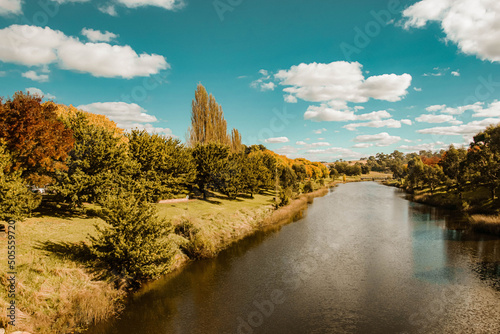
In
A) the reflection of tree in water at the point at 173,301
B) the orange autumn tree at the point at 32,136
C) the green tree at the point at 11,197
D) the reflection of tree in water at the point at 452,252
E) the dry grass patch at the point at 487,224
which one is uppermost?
the orange autumn tree at the point at 32,136

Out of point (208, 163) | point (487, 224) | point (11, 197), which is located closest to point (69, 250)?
point (11, 197)

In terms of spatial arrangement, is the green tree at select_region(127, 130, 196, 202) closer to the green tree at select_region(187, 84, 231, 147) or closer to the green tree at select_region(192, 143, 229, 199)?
the green tree at select_region(192, 143, 229, 199)

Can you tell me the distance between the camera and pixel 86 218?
30.2m

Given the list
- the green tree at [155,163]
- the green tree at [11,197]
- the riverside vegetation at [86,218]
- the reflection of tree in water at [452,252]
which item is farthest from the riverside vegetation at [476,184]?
the green tree at [11,197]

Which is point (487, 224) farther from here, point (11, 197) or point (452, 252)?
point (11, 197)

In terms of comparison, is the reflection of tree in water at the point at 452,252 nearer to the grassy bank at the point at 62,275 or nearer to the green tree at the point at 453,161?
the grassy bank at the point at 62,275

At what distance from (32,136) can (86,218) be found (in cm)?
1036

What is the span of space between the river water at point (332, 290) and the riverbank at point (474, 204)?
207cm

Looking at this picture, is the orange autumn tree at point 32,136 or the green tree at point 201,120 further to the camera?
the green tree at point 201,120

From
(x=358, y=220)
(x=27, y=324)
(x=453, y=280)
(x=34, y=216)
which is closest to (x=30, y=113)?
(x=34, y=216)

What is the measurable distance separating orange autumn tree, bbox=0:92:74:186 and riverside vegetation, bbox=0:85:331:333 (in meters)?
0.09

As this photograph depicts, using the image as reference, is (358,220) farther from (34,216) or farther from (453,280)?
(34,216)

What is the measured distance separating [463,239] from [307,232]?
21.0 metres

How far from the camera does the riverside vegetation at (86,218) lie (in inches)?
683
